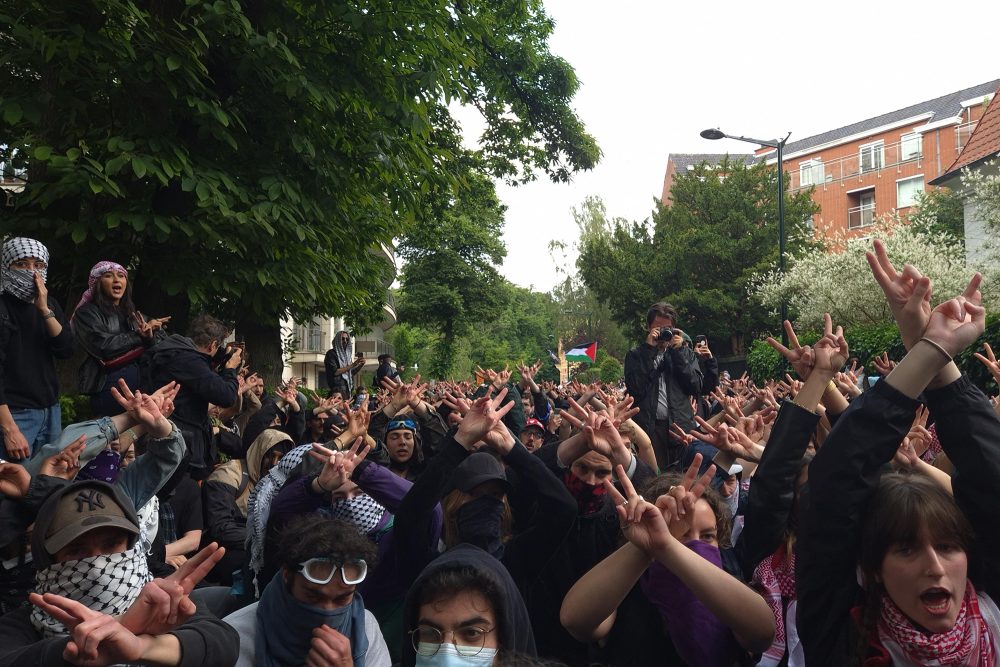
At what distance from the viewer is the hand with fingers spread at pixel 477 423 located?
348 centimetres

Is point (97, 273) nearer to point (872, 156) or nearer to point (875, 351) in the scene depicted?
point (875, 351)

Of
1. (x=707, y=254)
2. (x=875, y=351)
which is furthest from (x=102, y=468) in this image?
(x=707, y=254)

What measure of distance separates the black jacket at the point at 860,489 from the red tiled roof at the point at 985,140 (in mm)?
24502

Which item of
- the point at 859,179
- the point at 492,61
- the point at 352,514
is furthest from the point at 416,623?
the point at 859,179

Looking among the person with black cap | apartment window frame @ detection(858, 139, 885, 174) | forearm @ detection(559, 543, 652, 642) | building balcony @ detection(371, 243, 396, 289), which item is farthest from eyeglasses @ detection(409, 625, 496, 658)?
apartment window frame @ detection(858, 139, 885, 174)

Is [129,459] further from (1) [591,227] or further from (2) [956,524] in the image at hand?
(1) [591,227]

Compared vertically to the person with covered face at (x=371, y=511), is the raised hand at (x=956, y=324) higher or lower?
higher

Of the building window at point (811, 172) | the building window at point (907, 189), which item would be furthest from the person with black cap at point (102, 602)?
the building window at point (811, 172)

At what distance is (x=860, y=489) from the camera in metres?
2.22

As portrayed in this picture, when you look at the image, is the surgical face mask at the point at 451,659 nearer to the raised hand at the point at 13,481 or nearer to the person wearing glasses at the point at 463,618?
the person wearing glasses at the point at 463,618

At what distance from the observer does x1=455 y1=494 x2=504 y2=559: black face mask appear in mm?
3402

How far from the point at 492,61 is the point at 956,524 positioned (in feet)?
52.1

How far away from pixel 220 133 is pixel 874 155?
49.7 meters

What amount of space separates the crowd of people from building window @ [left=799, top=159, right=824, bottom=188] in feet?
170
